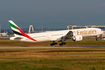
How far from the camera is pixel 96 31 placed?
53.7 metres

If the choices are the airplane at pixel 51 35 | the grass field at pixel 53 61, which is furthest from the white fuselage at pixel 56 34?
the grass field at pixel 53 61

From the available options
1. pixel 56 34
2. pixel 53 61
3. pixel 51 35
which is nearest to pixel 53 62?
pixel 53 61

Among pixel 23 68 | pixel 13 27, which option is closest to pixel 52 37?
pixel 13 27

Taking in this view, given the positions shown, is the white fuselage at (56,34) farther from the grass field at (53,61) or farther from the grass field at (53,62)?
the grass field at (53,62)

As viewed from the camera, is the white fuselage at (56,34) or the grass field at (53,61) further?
the white fuselage at (56,34)

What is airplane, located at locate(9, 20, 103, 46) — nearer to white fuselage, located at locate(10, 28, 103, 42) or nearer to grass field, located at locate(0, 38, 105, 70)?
white fuselage, located at locate(10, 28, 103, 42)

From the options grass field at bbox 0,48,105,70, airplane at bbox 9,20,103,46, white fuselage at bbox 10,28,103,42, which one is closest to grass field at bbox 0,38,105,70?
grass field at bbox 0,48,105,70

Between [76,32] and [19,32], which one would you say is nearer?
[19,32]

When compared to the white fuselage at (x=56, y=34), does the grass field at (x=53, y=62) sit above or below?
below

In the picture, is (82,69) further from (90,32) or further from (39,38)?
(90,32)

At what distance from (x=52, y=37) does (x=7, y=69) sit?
33352mm

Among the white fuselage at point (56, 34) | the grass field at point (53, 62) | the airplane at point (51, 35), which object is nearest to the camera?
the grass field at point (53, 62)

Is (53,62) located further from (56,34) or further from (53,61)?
(56,34)

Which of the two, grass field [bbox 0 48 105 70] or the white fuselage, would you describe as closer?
grass field [bbox 0 48 105 70]
